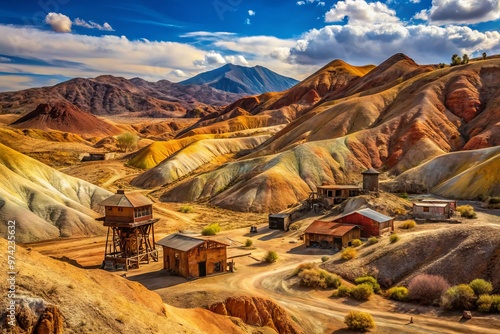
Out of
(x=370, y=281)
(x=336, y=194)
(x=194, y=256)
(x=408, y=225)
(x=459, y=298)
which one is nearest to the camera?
(x=459, y=298)

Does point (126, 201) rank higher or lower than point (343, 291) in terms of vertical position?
higher

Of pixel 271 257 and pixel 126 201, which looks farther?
pixel 271 257

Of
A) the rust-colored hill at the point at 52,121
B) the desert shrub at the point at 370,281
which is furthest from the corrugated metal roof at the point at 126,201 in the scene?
the rust-colored hill at the point at 52,121

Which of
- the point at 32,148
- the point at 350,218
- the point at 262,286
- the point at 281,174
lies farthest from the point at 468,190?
the point at 32,148

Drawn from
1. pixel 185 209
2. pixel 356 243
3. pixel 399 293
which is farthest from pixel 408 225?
pixel 185 209

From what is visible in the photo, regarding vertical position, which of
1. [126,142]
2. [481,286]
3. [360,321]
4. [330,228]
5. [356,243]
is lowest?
[360,321]

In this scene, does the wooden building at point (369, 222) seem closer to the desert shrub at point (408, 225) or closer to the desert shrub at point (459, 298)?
the desert shrub at point (408, 225)

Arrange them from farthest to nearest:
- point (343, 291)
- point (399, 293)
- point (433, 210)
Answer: point (433, 210) < point (343, 291) < point (399, 293)

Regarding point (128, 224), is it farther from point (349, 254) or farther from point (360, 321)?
point (360, 321)
